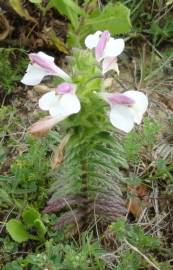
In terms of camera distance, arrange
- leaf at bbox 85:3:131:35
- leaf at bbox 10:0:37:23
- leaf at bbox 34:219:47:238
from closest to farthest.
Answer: leaf at bbox 34:219:47:238 → leaf at bbox 85:3:131:35 → leaf at bbox 10:0:37:23

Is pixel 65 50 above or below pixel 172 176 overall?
above

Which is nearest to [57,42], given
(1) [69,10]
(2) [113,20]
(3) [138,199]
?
(1) [69,10]

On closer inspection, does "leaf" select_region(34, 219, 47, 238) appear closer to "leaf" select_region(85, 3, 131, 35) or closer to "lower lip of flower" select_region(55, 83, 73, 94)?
"lower lip of flower" select_region(55, 83, 73, 94)

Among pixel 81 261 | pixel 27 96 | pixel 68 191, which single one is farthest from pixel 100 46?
pixel 27 96

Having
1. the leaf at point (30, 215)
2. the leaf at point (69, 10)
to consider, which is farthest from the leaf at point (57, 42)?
the leaf at point (30, 215)

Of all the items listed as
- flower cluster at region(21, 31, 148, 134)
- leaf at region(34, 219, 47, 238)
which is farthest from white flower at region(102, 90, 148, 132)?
leaf at region(34, 219, 47, 238)

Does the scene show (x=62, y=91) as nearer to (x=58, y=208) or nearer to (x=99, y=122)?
(x=99, y=122)
